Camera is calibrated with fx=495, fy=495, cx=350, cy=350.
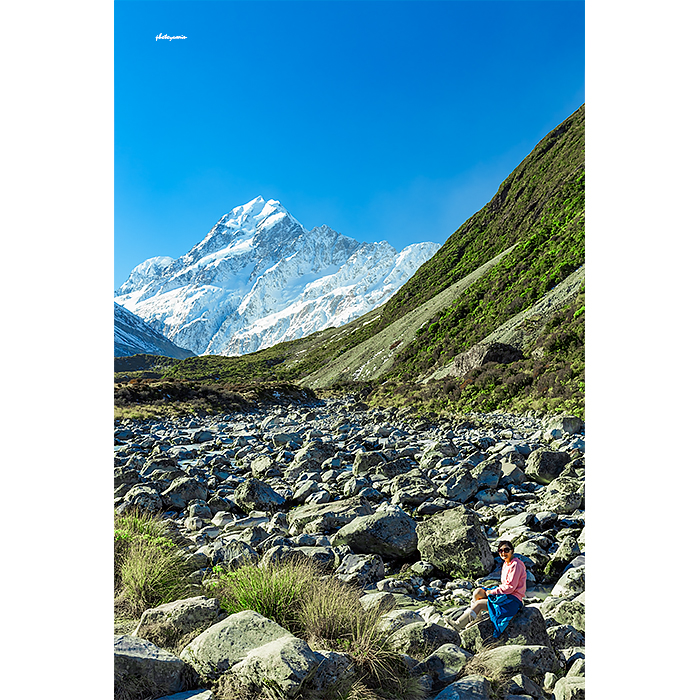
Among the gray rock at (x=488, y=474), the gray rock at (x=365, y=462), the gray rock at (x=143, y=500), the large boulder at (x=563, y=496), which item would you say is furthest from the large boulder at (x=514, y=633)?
the gray rock at (x=365, y=462)

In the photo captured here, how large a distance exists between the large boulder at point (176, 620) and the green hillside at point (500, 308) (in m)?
10.6

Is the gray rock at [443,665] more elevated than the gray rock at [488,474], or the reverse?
the gray rock at [488,474]

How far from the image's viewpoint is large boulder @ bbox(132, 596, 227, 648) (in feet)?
9.69

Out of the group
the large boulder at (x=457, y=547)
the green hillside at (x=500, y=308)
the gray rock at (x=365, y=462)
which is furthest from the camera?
the green hillside at (x=500, y=308)

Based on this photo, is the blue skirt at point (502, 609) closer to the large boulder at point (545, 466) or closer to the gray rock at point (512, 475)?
the gray rock at point (512, 475)

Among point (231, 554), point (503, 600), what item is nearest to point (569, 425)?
point (503, 600)

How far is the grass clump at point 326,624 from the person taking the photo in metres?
2.40

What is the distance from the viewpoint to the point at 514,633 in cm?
318

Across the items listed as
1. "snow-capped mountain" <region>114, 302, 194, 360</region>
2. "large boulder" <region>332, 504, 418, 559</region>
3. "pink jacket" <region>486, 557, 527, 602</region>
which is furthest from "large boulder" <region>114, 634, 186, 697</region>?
"snow-capped mountain" <region>114, 302, 194, 360</region>
